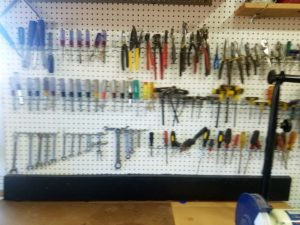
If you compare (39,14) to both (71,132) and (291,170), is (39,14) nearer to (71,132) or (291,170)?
(71,132)

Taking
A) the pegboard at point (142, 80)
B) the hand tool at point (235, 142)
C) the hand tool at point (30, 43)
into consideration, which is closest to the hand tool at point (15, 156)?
the pegboard at point (142, 80)

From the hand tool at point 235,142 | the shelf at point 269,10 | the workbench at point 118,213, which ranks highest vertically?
the shelf at point 269,10

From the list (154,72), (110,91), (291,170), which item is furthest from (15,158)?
(291,170)

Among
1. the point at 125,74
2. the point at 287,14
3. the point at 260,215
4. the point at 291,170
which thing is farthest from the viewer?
the point at 291,170

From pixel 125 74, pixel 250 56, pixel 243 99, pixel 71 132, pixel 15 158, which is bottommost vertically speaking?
pixel 15 158

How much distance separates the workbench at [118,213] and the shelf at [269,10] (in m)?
0.98

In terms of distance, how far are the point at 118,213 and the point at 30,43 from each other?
0.93m

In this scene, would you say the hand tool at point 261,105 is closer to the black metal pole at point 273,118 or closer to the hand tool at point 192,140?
the hand tool at point 192,140

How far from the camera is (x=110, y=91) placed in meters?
1.41

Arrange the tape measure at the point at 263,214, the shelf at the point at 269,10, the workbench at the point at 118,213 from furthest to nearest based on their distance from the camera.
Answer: the workbench at the point at 118,213
the shelf at the point at 269,10
the tape measure at the point at 263,214

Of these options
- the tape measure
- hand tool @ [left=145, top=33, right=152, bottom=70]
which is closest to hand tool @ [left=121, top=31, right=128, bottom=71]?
hand tool @ [left=145, top=33, right=152, bottom=70]

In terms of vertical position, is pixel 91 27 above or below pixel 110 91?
above

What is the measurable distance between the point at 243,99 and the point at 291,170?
49cm

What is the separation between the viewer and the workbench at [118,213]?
1301 millimetres
